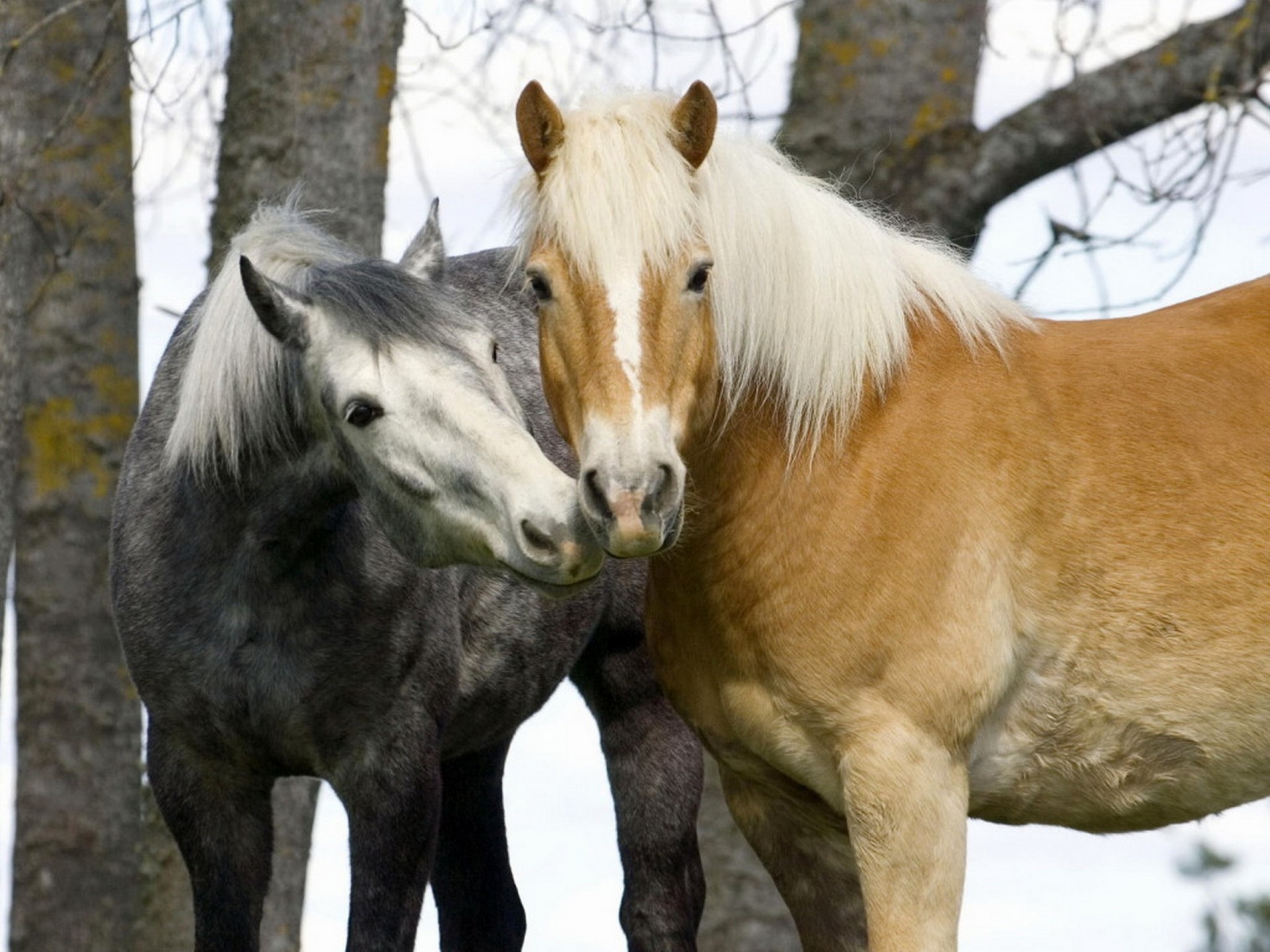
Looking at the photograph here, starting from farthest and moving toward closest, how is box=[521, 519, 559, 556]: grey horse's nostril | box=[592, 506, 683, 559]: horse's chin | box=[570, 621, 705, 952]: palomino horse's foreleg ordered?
box=[570, 621, 705, 952]: palomino horse's foreleg < box=[521, 519, 559, 556]: grey horse's nostril < box=[592, 506, 683, 559]: horse's chin

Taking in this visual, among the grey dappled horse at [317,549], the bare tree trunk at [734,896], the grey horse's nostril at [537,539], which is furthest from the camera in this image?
the bare tree trunk at [734,896]

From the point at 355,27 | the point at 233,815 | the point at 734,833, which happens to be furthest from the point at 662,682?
the point at 355,27

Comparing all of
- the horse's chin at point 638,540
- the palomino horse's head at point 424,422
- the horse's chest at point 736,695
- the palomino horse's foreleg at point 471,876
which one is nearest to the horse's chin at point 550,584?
the palomino horse's head at point 424,422

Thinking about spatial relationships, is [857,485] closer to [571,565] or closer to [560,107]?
[571,565]

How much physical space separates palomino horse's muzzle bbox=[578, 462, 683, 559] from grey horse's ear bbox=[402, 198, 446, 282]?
43.3 inches

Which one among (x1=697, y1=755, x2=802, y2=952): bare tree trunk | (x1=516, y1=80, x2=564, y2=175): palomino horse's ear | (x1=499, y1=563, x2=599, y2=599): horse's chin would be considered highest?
(x1=516, y1=80, x2=564, y2=175): palomino horse's ear

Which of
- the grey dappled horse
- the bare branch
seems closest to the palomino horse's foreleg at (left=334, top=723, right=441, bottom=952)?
the grey dappled horse

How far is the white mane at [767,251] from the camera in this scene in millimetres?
4023

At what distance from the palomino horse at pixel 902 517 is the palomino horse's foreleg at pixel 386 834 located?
646 millimetres

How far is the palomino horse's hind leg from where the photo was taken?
183 inches

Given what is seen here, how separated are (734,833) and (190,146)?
360 centimetres

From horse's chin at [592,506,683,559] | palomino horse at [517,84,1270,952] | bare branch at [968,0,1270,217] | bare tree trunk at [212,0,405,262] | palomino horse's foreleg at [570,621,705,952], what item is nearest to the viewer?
horse's chin at [592,506,683,559]

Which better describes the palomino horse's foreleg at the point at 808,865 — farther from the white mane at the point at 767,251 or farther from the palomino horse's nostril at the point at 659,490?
the palomino horse's nostril at the point at 659,490

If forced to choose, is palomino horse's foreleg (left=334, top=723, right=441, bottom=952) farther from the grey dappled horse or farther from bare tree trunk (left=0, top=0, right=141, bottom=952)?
bare tree trunk (left=0, top=0, right=141, bottom=952)
